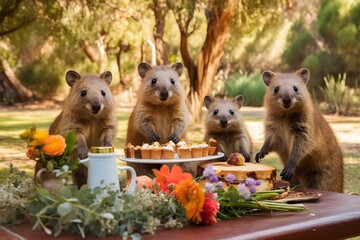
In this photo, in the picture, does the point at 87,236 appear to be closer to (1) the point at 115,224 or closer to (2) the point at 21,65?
(1) the point at 115,224

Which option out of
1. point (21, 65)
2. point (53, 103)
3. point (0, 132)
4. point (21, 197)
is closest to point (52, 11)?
point (0, 132)

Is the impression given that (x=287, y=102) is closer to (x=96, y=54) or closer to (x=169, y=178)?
(x=169, y=178)

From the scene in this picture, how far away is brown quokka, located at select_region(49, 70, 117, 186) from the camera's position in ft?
10.1

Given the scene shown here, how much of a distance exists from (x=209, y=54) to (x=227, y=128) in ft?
24.3

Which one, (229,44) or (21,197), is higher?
(229,44)

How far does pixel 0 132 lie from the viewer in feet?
36.9

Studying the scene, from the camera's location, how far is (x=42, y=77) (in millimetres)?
20672

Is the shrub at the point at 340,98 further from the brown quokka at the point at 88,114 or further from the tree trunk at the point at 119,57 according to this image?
the brown quokka at the point at 88,114

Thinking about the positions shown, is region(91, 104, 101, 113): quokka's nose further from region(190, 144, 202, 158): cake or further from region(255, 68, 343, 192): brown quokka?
region(255, 68, 343, 192): brown quokka

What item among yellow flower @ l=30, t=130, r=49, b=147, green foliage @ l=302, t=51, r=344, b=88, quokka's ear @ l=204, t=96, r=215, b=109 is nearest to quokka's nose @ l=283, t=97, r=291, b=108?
quokka's ear @ l=204, t=96, r=215, b=109

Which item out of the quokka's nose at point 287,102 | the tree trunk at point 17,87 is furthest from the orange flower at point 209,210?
the tree trunk at point 17,87

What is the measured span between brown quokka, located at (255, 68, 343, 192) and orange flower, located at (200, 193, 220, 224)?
4.20ft

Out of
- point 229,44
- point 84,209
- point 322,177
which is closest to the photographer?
point 84,209

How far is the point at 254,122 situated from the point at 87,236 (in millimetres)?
11429
